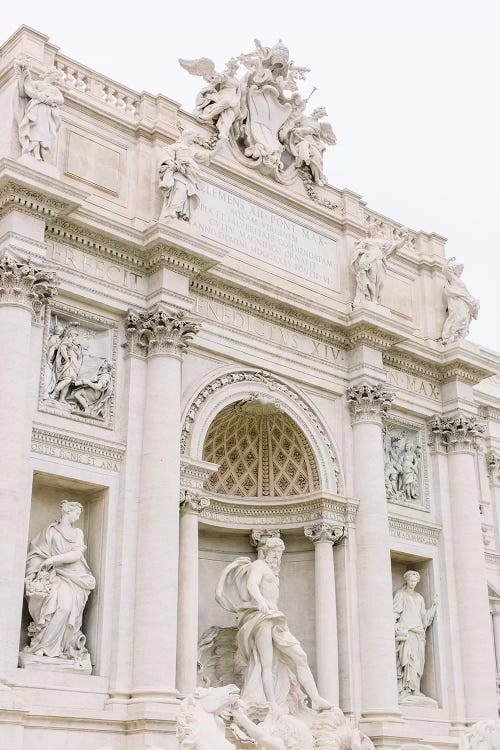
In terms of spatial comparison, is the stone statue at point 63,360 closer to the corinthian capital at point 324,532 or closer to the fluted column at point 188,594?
the fluted column at point 188,594

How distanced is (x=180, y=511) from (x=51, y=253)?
189 inches

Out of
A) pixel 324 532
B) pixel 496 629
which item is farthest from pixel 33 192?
pixel 496 629

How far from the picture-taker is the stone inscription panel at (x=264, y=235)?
20000 millimetres

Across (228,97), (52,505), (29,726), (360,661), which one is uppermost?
(228,97)

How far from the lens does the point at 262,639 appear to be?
17.8 m

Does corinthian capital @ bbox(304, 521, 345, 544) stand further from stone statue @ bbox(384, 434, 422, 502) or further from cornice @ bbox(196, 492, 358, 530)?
stone statue @ bbox(384, 434, 422, 502)

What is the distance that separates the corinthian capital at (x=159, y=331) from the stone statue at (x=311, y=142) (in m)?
5.83

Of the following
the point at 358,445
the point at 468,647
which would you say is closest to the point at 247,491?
the point at 358,445

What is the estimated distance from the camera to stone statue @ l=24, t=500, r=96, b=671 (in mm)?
15430

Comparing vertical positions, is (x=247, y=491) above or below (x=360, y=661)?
above

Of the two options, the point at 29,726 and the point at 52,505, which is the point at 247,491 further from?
the point at 29,726

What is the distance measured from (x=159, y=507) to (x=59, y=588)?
203 cm

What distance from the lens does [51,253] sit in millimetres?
17078

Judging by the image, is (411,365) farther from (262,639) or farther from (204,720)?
(204,720)
